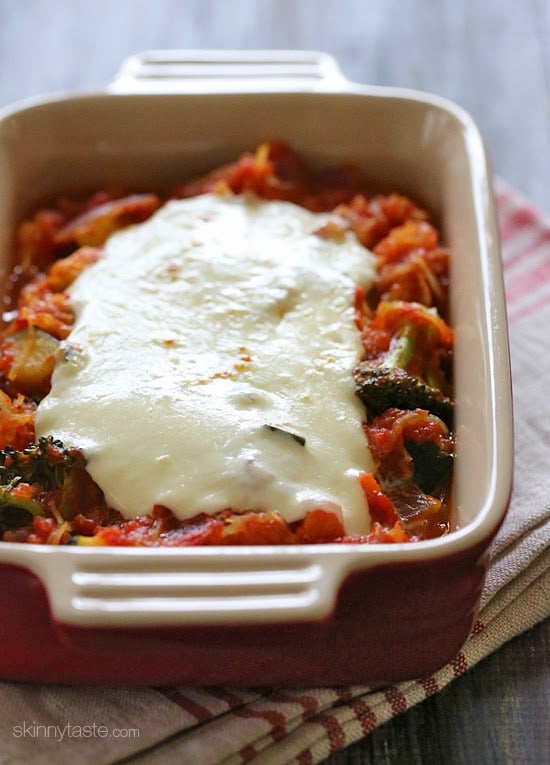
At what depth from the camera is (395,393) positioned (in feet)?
9.29

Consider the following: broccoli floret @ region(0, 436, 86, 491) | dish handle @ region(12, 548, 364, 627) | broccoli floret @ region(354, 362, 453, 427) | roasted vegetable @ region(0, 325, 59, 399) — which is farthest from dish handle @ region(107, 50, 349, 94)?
dish handle @ region(12, 548, 364, 627)

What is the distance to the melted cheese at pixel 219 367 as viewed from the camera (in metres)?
2.54

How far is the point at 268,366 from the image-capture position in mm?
2877

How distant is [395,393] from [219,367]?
505 mm

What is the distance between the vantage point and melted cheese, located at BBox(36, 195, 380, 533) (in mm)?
2545

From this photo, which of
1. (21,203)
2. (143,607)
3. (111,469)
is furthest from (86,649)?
(21,203)

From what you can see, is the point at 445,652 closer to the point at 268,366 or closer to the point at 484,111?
the point at 268,366

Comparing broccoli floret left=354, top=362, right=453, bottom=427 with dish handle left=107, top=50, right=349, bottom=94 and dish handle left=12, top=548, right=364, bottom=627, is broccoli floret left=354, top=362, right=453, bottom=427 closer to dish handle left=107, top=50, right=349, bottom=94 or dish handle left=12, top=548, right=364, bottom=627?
dish handle left=12, top=548, right=364, bottom=627

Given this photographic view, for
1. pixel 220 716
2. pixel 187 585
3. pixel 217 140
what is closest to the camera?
pixel 187 585

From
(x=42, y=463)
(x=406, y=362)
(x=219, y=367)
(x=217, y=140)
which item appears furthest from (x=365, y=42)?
(x=42, y=463)

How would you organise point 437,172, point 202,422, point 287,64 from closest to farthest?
point 202,422 < point 437,172 < point 287,64

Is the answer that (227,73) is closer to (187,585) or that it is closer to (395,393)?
(395,393)

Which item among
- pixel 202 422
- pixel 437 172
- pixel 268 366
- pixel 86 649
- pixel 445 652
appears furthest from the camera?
pixel 437 172

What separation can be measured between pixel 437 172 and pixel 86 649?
220 centimetres
